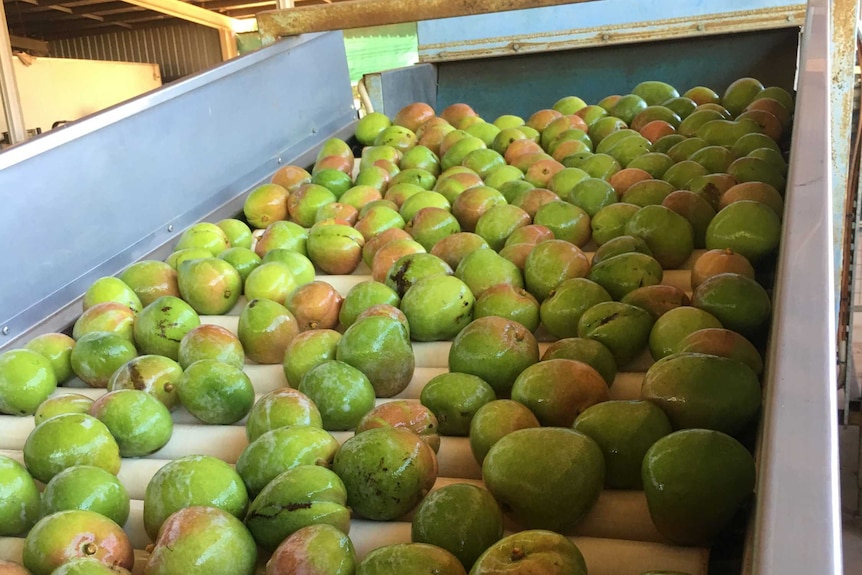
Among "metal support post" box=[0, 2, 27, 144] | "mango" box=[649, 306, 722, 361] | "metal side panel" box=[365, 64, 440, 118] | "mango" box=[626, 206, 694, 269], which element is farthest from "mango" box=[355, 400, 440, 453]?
"metal support post" box=[0, 2, 27, 144]

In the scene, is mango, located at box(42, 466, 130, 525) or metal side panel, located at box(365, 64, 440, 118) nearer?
mango, located at box(42, 466, 130, 525)

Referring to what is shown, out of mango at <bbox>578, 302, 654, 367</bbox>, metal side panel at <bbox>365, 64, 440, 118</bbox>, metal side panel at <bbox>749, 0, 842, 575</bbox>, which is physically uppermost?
metal side panel at <bbox>365, 64, 440, 118</bbox>

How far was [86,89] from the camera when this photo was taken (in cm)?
991

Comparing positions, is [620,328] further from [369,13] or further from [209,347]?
[369,13]

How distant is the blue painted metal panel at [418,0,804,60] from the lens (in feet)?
13.3

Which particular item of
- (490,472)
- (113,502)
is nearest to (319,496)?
(490,472)

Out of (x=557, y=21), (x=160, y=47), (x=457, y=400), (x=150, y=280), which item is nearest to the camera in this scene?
(x=457, y=400)

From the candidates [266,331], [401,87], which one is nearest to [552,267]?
[266,331]

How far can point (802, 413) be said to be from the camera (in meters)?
0.70

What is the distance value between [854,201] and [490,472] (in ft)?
11.2

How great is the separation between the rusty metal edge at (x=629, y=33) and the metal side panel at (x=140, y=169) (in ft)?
4.31

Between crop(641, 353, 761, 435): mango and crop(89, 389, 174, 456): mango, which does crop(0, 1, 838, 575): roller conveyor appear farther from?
crop(641, 353, 761, 435): mango

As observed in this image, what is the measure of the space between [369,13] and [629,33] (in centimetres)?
188

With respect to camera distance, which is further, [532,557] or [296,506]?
[296,506]
